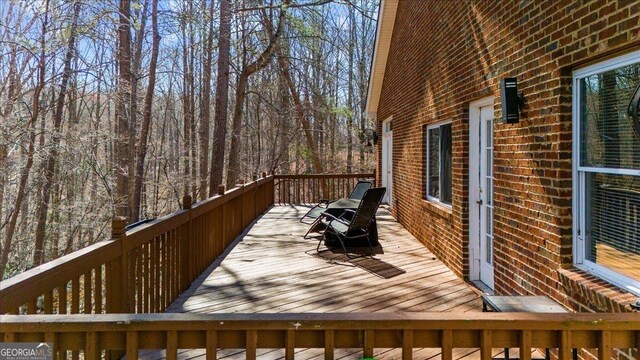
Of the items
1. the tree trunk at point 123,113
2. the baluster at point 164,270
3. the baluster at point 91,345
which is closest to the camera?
the baluster at point 91,345

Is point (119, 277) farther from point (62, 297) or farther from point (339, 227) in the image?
point (339, 227)

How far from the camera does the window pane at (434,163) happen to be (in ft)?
19.7

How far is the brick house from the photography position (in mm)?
2352

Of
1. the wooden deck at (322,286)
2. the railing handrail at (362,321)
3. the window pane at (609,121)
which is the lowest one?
the wooden deck at (322,286)

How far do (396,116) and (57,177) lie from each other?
343 inches

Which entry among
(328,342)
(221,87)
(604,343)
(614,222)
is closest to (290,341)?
(328,342)

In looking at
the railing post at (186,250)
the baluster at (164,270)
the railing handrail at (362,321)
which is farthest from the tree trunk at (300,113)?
the railing handrail at (362,321)

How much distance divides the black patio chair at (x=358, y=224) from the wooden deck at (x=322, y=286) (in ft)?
0.96

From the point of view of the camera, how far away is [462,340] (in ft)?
5.61

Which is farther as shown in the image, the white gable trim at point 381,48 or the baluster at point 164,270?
the white gable trim at point 381,48

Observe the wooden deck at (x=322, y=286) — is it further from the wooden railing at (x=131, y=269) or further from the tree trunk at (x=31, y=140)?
the tree trunk at (x=31, y=140)

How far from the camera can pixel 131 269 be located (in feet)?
10.1

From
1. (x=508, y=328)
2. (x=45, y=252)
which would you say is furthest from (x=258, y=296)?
A: (x=45, y=252)

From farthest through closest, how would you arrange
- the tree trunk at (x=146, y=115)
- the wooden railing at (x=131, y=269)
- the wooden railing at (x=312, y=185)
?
the tree trunk at (x=146, y=115) → the wooden railing at (x=312, y=185) → the wooden railing at (x=131, y=269)
